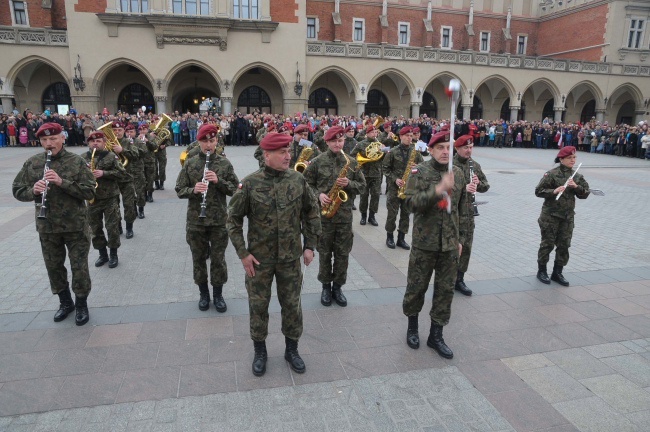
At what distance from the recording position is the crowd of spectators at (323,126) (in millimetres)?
24375

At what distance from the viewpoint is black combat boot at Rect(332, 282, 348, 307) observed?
5742 mm

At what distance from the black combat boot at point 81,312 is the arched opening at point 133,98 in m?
28.9

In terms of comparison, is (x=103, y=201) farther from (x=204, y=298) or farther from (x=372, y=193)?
(x=372, y=193)

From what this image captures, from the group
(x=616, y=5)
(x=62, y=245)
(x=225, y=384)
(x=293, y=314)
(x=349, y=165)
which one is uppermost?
(x=616, y=5)

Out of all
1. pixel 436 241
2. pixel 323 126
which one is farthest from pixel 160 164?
pixel 323 126

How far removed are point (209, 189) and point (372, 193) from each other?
202 inches

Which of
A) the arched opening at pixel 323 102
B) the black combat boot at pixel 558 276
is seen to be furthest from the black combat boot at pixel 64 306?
the arched opening at pixel 323 102

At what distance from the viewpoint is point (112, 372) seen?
4195mm

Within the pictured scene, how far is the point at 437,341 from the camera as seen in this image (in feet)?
15.3

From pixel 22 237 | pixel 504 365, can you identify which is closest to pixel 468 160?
pixel 504 365

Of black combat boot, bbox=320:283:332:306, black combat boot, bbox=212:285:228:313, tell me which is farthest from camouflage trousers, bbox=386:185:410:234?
black combat boot, bbox=212:285:228:313

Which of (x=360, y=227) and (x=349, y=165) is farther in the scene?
(x=360, y=227)

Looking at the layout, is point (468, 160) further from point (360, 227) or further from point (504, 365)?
point (360, 227)

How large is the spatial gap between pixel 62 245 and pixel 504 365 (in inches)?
208
